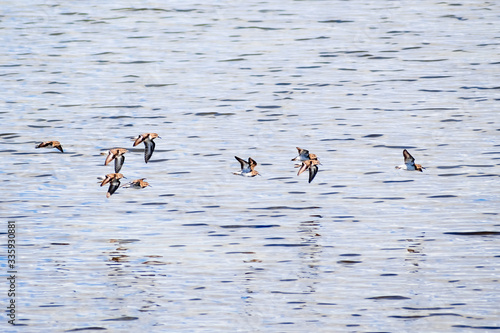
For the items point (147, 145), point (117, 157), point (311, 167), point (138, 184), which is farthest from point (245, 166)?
point (117, 157)

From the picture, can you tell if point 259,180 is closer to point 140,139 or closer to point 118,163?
point 140,139

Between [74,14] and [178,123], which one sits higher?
[74,14]

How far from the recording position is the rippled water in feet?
60.2

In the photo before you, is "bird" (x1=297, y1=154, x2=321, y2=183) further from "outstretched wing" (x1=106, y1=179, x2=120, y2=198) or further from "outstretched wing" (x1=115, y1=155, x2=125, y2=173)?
"outstretched wing" (x1=115, y1=155, x2=125, y2=173)

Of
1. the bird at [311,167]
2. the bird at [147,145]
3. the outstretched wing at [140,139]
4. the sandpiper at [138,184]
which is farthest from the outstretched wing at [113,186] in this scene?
the bird at [311,167]

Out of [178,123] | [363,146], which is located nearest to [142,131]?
[178,123]

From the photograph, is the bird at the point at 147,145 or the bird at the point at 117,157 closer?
the bird at the point at 117,157

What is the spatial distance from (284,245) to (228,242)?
119cm

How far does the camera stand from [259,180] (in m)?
27.4

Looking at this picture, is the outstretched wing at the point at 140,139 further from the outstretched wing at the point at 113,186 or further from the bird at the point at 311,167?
the bird at the point at 311,167

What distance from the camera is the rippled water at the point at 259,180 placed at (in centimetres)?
1836

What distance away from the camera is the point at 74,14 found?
6375 centimetres

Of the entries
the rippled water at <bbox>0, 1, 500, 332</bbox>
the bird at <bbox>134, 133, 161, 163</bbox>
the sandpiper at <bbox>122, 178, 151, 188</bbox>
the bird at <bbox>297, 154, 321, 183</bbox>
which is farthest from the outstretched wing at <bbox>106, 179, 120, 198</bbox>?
the bird at <bbox>297, 154, 321, 183</bbox>

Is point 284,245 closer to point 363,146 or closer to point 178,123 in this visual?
point 363,146
